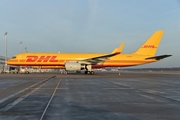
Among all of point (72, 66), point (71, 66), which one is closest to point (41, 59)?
point (71, 66)

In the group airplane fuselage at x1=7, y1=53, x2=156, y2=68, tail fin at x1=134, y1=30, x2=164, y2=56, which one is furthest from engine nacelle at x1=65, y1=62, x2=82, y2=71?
tail fin at x1=134, y1=30, x2=164, y2=56

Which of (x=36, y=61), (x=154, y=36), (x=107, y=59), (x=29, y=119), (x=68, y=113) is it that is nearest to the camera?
(x=29, y=119)

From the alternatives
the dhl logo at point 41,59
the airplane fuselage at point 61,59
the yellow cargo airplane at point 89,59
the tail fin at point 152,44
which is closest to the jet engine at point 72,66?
the yellow cargo airplane at point 89,59

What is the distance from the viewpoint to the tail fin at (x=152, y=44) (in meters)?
48.6

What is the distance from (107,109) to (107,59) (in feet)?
123

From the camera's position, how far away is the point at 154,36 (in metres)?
48.5

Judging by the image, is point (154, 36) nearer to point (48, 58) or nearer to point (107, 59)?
point (107, 59)

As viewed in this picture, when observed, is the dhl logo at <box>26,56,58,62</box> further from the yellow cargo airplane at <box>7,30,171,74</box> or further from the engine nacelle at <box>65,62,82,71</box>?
the engine nacelle at <box>65,62,82,71</box>

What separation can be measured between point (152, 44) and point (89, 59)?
15.3 metres

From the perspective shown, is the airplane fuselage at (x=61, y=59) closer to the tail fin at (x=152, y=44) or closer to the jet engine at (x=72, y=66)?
the tail fin at (x=152, y=44)

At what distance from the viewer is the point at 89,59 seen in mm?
42375

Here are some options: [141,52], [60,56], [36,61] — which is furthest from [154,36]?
[36,61]

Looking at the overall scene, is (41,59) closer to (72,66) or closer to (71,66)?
(71,66)

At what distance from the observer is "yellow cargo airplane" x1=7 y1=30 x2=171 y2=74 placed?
42.7 m
